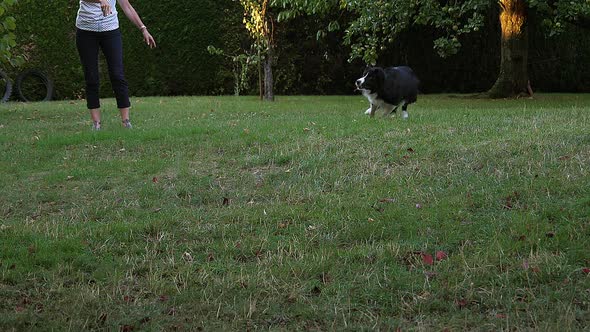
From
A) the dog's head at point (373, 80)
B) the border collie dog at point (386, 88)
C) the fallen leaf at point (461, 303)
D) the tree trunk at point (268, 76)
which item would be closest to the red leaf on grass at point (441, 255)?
the fallen leaf at point (461, 303)

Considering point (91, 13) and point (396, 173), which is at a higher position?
point (91, 13)

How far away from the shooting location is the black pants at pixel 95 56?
741 centimetres

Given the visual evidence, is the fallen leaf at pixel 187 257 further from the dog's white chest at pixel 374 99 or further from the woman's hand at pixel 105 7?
the dog's white chest at pixel 374 99

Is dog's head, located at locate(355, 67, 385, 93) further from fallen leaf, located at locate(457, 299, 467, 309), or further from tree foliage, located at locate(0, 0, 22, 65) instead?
fallen leaf, located at locate(457, 299, 467, 309)

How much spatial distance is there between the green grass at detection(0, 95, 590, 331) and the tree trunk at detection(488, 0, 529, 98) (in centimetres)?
664

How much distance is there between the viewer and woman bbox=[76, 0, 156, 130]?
7297 mm

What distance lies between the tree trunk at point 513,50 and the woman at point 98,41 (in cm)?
797

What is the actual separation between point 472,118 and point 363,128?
1491 millimetres

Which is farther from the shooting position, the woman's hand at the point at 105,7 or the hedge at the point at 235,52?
the hedge at the point at 235,52

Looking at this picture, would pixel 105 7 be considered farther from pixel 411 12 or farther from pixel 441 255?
pixel 411 12

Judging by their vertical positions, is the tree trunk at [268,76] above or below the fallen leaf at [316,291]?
above

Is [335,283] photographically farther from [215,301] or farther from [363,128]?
[363,128]

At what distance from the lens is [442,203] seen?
4219mm

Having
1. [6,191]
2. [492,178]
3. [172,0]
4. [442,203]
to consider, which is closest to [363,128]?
[492,178]
